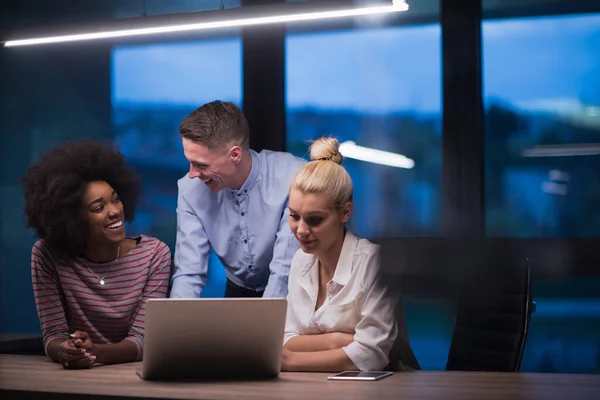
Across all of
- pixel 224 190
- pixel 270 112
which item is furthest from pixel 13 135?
pixel 224 190

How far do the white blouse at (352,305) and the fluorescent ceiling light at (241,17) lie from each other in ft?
2.91

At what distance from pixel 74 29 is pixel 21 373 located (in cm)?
153

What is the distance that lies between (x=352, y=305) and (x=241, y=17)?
4.14 feet

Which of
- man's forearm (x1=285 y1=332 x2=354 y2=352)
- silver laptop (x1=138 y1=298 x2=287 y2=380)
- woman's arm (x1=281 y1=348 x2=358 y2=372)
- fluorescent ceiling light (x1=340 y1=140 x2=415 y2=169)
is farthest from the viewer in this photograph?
fluorescent ceiling light (x1=340 y1=140 x2=415 y2=169)

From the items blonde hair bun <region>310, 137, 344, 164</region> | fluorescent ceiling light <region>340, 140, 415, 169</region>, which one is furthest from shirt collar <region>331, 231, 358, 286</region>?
fluorescent ceiling light <region>340, 140, 415, 169</region>

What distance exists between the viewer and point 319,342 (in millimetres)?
2158

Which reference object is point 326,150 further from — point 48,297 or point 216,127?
point 48,297

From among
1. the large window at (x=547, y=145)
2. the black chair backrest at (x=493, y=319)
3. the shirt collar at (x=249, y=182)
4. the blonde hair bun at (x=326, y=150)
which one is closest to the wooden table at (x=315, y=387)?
the black chair backrest at (x=493, y=319)

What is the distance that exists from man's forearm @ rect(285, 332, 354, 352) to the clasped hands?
0.60m

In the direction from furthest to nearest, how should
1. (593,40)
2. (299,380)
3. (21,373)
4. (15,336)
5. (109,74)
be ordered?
(109,74), (593,40), (15,336), (21,373), (299,380)

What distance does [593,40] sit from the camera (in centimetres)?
366

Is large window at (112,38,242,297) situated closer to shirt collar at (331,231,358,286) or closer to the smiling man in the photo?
the smiling man

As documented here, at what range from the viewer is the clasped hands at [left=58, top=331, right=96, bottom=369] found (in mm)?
2107

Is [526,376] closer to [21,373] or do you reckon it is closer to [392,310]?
[392,310]
